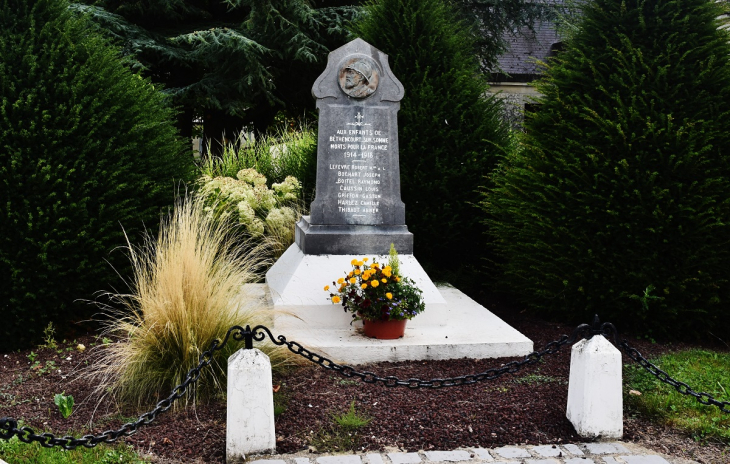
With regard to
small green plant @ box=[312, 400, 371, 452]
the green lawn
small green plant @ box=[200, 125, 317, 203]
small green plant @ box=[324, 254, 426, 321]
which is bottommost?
the green lawn

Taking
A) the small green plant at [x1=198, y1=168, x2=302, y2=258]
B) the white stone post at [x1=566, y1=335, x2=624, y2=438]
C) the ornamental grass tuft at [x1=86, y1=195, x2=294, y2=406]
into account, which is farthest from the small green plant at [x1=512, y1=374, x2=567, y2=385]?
the small green plant at [x1=198, y1=168, x2=302, y2=258]

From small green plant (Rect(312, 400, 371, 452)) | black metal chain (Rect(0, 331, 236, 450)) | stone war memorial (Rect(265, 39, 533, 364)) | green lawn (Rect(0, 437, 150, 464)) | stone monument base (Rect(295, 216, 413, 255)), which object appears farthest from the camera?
stone monument base (Rect(295, 216, 413, 255))

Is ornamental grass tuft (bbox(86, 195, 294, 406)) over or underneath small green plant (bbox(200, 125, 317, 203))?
underneath

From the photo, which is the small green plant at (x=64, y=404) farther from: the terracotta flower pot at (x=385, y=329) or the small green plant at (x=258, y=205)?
the small green plant at (x=258, y=205)

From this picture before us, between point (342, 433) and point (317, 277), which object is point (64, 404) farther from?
point (317, 277)

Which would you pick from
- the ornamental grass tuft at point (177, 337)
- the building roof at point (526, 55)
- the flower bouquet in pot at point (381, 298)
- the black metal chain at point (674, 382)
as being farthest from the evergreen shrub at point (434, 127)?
the building roof at point (526, 55)

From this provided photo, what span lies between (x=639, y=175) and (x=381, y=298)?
2.43 metres

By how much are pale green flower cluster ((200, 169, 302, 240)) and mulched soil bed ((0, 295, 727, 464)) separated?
10.5ft

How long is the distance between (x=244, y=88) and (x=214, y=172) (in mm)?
2635

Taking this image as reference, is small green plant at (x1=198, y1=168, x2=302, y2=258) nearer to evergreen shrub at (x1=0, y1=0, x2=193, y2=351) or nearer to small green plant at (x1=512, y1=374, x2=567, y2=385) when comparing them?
evergreen shrub at (x1=0, y1=0, x2=193, y2=351)

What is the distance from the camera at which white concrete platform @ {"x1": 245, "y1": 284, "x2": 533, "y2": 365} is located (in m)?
5.18

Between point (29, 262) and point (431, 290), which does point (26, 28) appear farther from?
point (431, 290)

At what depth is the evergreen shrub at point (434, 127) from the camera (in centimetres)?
782

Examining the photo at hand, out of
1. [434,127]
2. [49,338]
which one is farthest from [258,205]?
[49,338]
